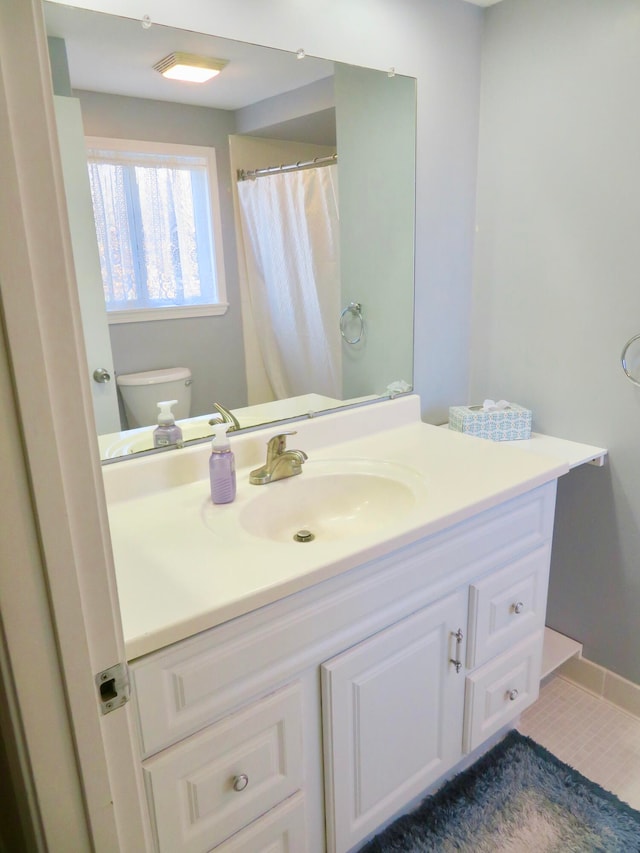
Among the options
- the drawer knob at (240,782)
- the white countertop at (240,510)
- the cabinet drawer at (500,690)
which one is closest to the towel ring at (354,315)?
the white countertop at (240,510)

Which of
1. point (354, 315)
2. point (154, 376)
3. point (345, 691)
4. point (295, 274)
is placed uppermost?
point (295, 274)

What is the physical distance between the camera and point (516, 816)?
1.48m

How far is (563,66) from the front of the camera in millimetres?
1653

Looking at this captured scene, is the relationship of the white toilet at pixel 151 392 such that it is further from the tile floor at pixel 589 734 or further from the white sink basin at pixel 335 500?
the tile floor at pixel 589 734

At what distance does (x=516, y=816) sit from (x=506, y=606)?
532 mm

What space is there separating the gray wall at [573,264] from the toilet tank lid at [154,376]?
1069 millimetres

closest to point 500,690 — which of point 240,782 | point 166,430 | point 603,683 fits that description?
point 603,683

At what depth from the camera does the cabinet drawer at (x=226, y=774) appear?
0.93 m

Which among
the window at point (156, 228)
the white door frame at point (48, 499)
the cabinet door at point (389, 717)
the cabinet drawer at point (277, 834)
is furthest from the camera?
the window at point (156, 228)

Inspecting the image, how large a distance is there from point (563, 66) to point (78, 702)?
6.25 feet

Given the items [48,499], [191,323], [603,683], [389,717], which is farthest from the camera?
[603,683]

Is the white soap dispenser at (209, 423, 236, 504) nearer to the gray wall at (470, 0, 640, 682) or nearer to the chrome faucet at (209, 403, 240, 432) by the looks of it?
the chrome faucet at (209, 403, 240, 432)

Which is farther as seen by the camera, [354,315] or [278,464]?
[354,315]

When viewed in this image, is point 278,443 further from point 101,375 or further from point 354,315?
point 354,315
